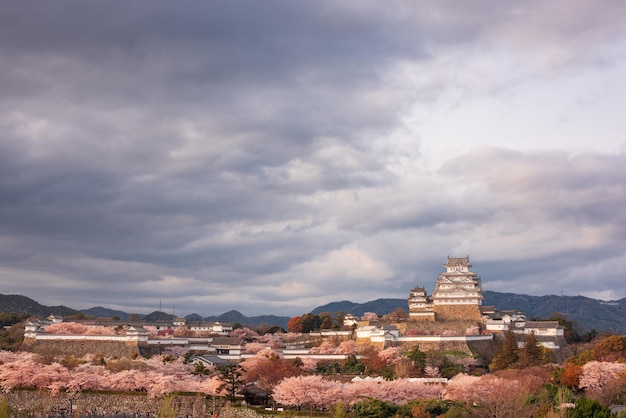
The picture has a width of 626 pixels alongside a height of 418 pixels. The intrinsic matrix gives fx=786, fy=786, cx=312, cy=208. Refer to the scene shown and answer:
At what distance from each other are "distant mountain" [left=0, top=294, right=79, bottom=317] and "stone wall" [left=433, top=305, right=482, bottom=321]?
7856 centimetres

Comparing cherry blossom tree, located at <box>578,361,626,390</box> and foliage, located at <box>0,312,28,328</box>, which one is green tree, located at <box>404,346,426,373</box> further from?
foliage, located at <box>0,312,28,328</box>

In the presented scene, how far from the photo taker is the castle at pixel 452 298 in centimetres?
7600

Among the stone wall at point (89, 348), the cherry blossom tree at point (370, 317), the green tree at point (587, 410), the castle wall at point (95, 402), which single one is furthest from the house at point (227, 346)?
the green tree at point (587, 410)

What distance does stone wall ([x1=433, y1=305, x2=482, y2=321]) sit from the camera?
248ft

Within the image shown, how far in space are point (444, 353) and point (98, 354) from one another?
103 feet

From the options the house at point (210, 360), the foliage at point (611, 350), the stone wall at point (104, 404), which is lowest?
the stone wall at point (104, 404)

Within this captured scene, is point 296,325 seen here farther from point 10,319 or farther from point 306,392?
point 306,392

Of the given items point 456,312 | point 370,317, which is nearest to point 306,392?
point 456,312

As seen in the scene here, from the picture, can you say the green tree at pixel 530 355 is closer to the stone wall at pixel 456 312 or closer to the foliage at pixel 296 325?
the stone wall at pixel 456 312

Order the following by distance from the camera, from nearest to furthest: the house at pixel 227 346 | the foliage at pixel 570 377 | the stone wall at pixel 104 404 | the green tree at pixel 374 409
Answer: the green tree at pixel 374 409 < the foliage at pixel 570 377 < the stone wall at pixel 104 404 < the house at pixel 227 346

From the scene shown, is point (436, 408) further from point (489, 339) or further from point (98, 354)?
point (98, 354)

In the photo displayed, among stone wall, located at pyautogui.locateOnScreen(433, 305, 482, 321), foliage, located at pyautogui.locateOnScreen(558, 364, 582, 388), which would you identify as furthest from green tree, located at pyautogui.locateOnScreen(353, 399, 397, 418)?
stone wall, located at pyautogui.locateOnScreen(433, 305, 482, 321)

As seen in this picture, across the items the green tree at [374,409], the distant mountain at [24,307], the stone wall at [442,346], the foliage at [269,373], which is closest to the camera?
the green tree at [374,409]

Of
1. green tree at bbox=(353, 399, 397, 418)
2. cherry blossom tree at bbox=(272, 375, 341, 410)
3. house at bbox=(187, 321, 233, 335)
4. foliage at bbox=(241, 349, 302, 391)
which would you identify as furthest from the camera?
house at bbox=(187, 321, 233, 335)
